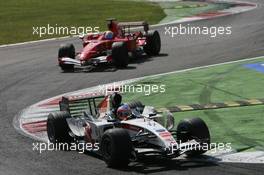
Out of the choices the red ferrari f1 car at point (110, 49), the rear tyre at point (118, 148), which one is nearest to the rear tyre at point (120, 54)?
the red ferrari f1 car at point (110, 49)

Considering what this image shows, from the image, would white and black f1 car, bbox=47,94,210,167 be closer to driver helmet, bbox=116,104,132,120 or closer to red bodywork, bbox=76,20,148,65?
driver helmet, bbox=116,104,132,120

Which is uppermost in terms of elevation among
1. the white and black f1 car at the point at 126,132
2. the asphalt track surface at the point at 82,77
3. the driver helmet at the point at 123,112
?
the driver helmet at the point at 123,112

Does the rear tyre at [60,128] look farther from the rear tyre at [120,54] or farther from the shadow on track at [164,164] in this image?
the rear tyre at [120,54]

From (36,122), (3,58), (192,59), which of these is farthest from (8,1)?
(36,122)

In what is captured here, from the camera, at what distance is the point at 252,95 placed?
19.3 meters

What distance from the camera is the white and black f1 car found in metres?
13.8

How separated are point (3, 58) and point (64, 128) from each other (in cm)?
1450

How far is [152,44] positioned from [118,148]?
49.5ft

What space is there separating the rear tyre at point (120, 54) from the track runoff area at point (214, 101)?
8.04 feet

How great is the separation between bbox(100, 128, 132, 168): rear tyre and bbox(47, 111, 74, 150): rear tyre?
7.77ft

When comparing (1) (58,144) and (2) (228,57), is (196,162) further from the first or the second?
(2) (228,57)

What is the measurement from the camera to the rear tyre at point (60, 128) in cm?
1609

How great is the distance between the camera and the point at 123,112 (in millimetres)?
15008

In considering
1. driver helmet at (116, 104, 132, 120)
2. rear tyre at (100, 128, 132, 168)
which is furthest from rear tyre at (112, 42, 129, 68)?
rear tyre at (100, 128, 132, 168)
